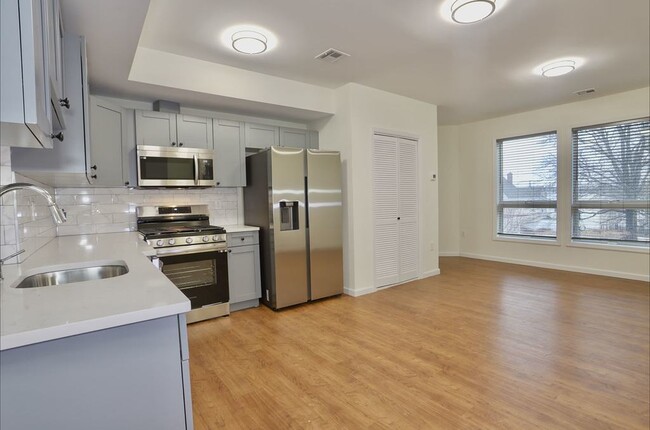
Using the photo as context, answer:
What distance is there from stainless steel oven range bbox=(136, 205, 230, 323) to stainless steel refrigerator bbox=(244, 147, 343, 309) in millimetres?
526

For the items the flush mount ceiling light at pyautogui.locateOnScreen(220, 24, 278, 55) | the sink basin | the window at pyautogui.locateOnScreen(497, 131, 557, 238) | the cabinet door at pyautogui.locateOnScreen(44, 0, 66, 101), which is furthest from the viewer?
the window at pyautogui.locateOnScreen(497, 131, 557, 238)

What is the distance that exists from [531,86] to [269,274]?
4.16 metres

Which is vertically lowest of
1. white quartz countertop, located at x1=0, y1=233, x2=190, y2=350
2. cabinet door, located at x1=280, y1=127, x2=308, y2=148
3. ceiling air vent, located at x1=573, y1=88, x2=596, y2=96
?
white quartz countertop, located at x1=0, y1=233, x2=190, y2=350

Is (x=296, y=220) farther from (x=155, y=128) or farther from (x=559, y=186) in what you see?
(x=559, y=186)

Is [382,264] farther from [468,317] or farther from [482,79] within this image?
[482,79]

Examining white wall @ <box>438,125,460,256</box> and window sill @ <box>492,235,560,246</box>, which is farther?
white wall @ <box>438,125,460,256</box>

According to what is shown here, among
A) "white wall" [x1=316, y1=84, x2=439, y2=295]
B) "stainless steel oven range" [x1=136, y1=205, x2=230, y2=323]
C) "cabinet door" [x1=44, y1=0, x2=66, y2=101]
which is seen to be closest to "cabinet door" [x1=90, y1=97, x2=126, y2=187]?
"stainless steel oven range" [x1=136, y1=205, x2=230, y2=323]

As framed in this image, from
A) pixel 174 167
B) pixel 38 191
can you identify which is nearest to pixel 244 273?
pixel 174 167

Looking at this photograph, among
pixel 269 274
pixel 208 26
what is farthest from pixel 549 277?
pixel 208 26

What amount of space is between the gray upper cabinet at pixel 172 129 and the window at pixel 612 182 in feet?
18.0

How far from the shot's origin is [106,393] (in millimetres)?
981

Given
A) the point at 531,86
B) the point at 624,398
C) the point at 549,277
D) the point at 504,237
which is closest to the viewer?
the point at 624,398

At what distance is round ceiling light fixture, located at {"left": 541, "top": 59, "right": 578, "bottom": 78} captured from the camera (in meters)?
3.62

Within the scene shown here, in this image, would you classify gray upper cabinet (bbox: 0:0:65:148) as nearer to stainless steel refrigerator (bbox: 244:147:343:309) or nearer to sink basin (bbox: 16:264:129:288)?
sink basin (bbox: 16:264:129:288)
